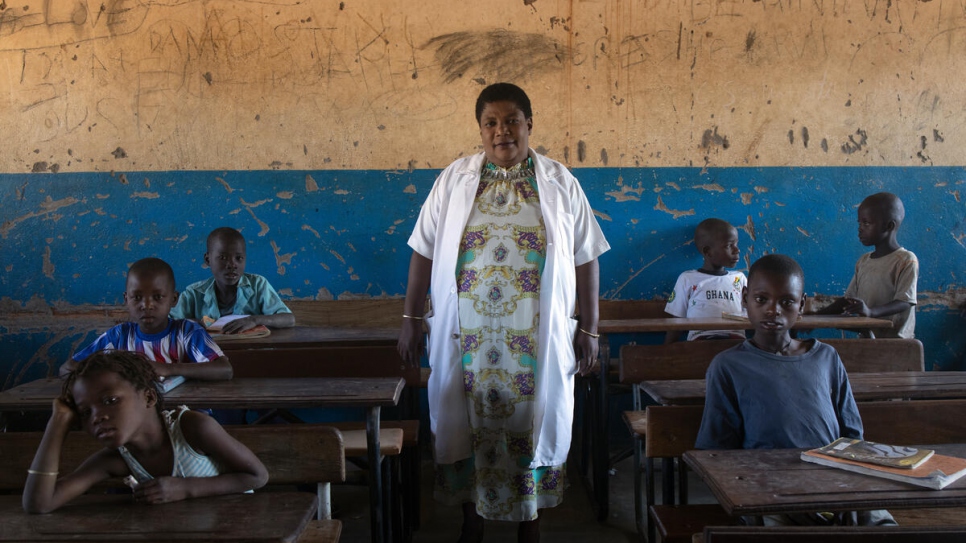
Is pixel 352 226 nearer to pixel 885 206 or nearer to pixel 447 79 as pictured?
pixel 447 79

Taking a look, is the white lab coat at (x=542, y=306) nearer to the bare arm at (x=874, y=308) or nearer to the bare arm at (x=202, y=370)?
the bare arm at (x=202, y=370)

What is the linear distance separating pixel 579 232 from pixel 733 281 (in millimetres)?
1613

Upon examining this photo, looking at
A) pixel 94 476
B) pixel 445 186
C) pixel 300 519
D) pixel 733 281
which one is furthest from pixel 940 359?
pixel 94 476

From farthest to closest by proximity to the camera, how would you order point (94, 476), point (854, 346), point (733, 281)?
point (733, 281), point (854, 346), point (94, 476)

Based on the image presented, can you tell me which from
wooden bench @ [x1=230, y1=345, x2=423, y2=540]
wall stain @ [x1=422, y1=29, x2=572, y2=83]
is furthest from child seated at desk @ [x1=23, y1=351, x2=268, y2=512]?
wall stain @ [x1=422, y1=29, x2=572, y2=83]

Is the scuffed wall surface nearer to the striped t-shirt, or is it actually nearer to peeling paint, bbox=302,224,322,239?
peeling paint, bbox=302,224,322,239

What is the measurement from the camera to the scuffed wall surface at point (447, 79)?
387cm

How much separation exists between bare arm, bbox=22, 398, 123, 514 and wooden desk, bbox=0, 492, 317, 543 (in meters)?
0.02

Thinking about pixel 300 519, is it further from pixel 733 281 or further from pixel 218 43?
pixel 218 43

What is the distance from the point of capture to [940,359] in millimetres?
4156

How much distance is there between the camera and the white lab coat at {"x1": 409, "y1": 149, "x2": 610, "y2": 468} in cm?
235

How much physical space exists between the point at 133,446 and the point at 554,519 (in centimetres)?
190

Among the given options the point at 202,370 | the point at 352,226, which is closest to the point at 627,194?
the point at 352,226

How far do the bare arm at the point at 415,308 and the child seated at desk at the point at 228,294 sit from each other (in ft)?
3.44
